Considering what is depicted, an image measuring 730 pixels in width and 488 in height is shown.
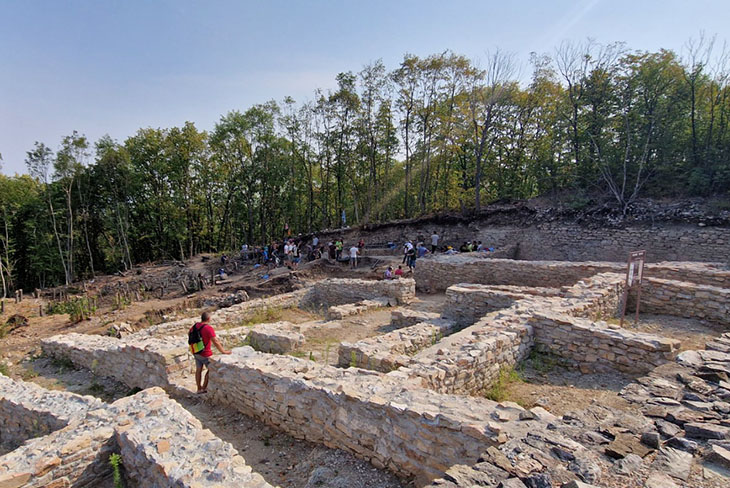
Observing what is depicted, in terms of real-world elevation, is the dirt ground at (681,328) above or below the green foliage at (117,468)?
above

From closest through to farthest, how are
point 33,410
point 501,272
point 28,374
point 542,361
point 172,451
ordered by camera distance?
point 172,451
point 33,410
point 542,361
point 28,374
point 501,272

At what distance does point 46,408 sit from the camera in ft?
18.4

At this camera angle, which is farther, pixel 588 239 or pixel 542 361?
pixel 588 239

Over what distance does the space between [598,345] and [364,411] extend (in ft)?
14.6

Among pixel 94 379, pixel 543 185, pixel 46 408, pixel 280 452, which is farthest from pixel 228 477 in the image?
pixel 543 185

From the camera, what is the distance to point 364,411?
13.0ft

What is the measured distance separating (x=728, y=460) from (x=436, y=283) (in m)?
12.1

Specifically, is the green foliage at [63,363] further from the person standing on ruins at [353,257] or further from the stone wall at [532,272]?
the person standing on ruins at [353,257]

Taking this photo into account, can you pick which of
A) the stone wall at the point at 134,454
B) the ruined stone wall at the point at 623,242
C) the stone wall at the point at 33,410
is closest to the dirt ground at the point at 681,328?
the stone wall at the point at 134,454

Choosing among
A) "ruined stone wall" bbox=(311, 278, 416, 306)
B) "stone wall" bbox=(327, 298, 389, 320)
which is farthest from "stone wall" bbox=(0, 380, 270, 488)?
"ruined stone wall" bbox=(311, 278, 416, 306)

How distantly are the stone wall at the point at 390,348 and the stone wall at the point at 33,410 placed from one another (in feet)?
13.6

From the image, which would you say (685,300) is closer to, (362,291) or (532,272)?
(532,272)

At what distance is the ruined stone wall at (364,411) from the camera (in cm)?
340

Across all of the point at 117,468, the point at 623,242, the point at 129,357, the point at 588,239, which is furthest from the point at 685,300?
the point at 129,357
